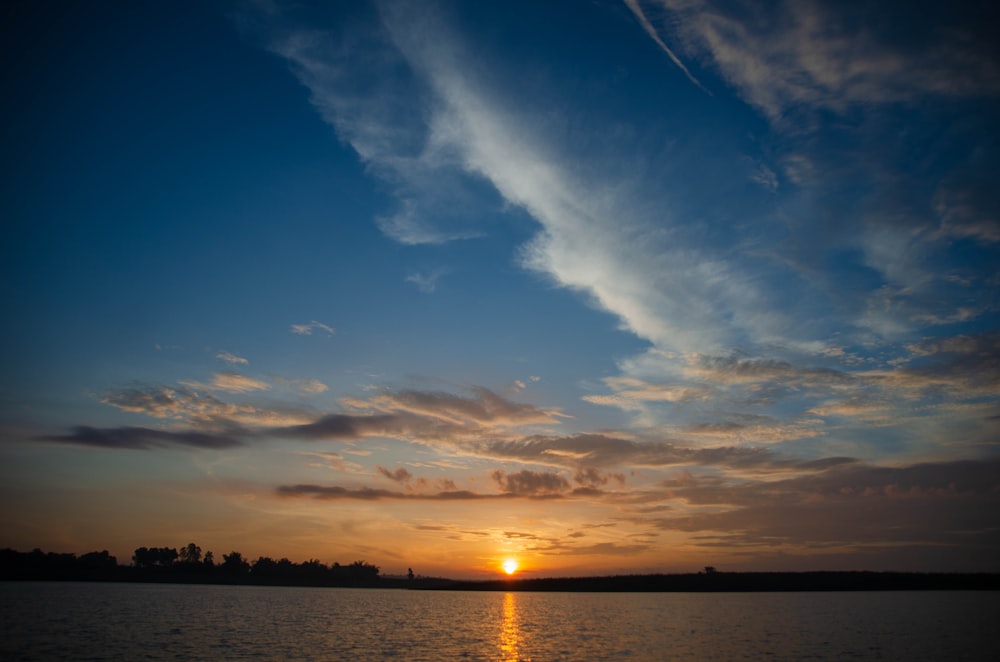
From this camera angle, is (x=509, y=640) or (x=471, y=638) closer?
(x=509, y=640)

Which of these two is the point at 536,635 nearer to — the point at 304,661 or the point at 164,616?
the point at 304,661

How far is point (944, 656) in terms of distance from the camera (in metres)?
57.2

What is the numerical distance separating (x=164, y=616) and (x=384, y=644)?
55156 millimetres

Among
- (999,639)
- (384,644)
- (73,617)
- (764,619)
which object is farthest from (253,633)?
(999,639)

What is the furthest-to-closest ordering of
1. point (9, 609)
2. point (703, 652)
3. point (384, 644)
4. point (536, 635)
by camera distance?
point (9, 609)
point (536, 635)
point (384, 644)
point (703, 652)

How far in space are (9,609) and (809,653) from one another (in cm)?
12634

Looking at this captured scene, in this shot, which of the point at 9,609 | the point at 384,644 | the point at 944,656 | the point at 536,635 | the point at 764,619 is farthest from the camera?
the point at 764,619

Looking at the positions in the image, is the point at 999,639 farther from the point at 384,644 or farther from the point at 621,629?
the point at 384,644

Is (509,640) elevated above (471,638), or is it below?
above

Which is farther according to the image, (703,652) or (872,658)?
(703,652)

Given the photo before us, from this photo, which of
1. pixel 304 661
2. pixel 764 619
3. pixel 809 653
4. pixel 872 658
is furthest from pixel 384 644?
pixel 764 619

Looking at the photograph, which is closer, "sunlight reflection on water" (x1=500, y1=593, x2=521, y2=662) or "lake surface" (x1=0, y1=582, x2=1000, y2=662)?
"lake surface" (x1=0, y1=582, x2=1000, y2=662)

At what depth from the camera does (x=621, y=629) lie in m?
87.5

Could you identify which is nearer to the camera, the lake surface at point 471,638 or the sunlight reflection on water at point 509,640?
the lake surface at point 471,638
